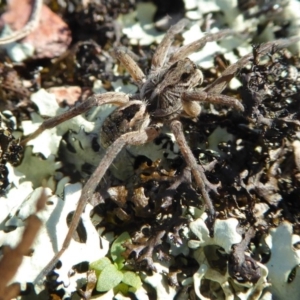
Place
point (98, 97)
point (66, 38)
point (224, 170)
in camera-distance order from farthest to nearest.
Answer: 1. point (66, 38)
2. point (98, 97)
3. point (224, 170)

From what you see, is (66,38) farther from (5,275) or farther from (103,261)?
(5,275)

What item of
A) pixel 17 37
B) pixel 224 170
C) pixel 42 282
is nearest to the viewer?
pixel 42 282

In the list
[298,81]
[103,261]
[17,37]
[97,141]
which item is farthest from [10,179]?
[298,81]

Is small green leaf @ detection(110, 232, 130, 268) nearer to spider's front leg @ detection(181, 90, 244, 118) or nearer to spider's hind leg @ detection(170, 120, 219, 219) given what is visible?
spider's hind leg @ detection(170, 120, 219, 219)

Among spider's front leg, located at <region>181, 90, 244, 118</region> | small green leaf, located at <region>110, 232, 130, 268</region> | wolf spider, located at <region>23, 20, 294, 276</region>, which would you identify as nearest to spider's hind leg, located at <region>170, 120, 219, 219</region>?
wolf spider, located at <region>23, 20, 294, 276</region>

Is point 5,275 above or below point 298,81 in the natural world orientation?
above

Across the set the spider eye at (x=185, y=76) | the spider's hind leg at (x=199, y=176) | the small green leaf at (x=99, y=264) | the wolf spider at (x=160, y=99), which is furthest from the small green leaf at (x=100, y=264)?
the spider eye at (x=185, y=76)
